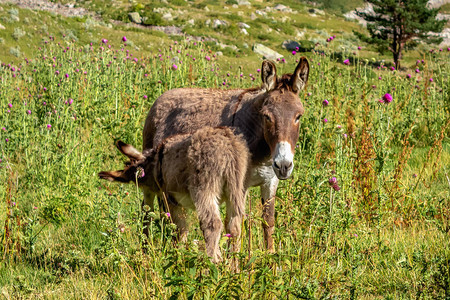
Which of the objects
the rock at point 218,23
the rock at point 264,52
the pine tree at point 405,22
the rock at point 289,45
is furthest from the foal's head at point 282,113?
the rock at point 218,23

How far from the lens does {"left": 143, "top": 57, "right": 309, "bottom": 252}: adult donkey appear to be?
3.87 metres

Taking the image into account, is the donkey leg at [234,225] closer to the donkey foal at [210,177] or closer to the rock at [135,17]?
the donkey foal at [210,177]

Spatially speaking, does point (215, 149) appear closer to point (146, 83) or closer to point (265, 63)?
point (265, 63)

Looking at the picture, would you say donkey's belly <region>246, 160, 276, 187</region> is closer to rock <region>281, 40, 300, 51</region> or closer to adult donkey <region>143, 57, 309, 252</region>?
→ adult donkey <region>143, 57, 309, 252</region>

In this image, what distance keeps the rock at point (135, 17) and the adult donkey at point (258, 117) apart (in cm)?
3065

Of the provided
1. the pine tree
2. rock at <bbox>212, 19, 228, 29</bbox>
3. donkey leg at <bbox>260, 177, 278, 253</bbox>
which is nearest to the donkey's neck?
donkey leg at <bbox>260, 177, 278, 253</bbox>

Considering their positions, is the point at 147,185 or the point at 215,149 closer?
the point at 215,149

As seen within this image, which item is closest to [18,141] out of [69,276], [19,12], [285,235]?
[69,276]

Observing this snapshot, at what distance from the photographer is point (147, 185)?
4121mm

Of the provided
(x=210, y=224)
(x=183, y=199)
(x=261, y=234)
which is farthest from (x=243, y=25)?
(x=210, y=224)

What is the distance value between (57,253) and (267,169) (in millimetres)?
2262

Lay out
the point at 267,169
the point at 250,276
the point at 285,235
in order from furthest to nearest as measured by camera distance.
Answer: the point at 267,169 < the point at 285,235 < the point at 250,276

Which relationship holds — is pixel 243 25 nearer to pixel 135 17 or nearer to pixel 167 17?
pixel 167 17

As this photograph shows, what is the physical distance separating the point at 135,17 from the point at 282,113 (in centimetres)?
3286
